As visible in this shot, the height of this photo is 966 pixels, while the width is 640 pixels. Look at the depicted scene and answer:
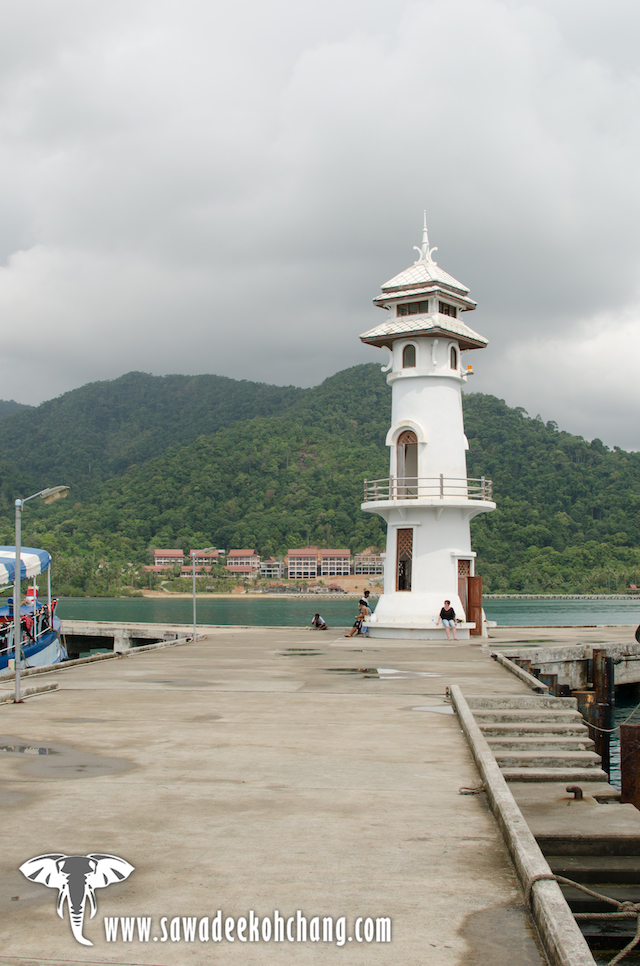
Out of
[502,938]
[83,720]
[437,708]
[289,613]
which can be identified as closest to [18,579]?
[83,720]

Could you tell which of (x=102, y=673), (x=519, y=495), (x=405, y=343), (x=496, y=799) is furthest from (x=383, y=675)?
(x=519, y=495)

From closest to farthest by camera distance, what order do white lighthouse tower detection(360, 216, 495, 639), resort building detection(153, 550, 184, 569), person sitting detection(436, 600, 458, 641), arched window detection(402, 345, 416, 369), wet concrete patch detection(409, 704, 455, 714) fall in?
wet concrete patch detection(409, 704, 455, 714)
person sitting detection(436, 600, 458, 641)
white lighthouse tower detection(360, 216, 495, 639)
arched window detection(402, 345, 416, 369)
resort building detection(153, 550, 184, 569)

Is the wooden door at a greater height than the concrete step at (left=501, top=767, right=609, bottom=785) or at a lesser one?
greater

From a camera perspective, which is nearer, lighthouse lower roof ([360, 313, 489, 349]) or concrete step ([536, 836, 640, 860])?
concrete step ([536, 836, 640, 860])

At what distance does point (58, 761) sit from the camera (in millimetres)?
9648

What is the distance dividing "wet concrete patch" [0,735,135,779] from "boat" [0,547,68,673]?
1530 cm

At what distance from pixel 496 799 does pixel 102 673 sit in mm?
13575

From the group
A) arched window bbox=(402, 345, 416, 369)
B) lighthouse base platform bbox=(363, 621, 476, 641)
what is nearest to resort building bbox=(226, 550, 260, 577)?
arched window bbox=(402, 345, 416, 369)

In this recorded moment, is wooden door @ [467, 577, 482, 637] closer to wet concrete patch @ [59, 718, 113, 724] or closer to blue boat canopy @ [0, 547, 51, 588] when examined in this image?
blue boat canopy @ [0, 547, 51, 588]

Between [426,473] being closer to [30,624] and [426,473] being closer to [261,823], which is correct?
[30,624]

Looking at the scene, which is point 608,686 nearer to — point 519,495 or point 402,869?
point 402,869

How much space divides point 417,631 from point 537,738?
17.3 metres

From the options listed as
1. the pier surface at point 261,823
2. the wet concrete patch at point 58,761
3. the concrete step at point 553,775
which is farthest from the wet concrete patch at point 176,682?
the concrete step at point 553,775

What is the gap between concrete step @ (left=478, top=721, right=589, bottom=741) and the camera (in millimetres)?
11664
